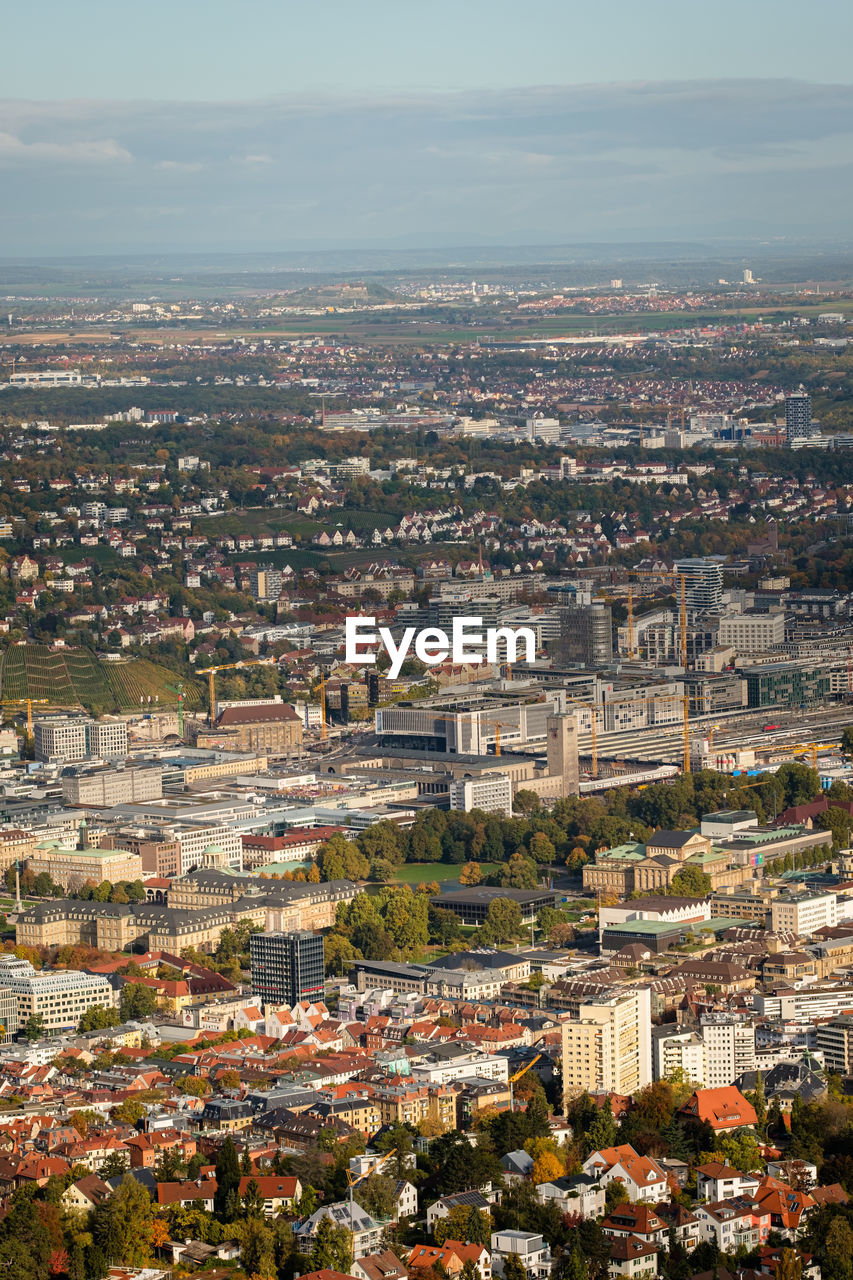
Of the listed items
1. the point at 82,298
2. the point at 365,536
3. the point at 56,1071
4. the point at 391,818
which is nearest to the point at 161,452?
the point at 365,536

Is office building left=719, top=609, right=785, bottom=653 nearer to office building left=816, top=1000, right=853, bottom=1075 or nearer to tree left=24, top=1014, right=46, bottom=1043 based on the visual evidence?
tree left=24, top=1014, right=46, bottom=1043

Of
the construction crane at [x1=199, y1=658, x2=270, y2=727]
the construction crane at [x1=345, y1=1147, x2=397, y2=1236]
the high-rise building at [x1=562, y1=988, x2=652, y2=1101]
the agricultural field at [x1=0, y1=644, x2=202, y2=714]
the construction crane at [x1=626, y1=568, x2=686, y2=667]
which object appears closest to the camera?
the construction crane at [x1=345, y1=1147, x2=397, y2=1236]

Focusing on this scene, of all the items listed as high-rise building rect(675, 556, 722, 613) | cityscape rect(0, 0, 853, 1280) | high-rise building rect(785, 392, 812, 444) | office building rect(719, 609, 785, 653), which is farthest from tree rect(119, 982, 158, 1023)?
high-rise building rect(785, 392, 812, 444)

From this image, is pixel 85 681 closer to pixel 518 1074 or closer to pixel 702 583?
Result: pixel 702 583

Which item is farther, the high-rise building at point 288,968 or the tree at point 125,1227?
the high-rise building at point 288,968

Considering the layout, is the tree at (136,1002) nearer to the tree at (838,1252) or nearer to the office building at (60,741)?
the tree at (838,1252)

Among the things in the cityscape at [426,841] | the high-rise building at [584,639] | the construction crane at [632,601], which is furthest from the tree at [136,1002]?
the high-rise building at [584,639]

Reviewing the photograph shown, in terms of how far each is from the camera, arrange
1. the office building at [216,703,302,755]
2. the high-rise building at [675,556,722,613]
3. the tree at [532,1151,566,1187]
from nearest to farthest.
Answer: the tree at [532,1151,566,1187] → the office building at [216,703,302,755] → the high-rise building at [675,556,722,613]
